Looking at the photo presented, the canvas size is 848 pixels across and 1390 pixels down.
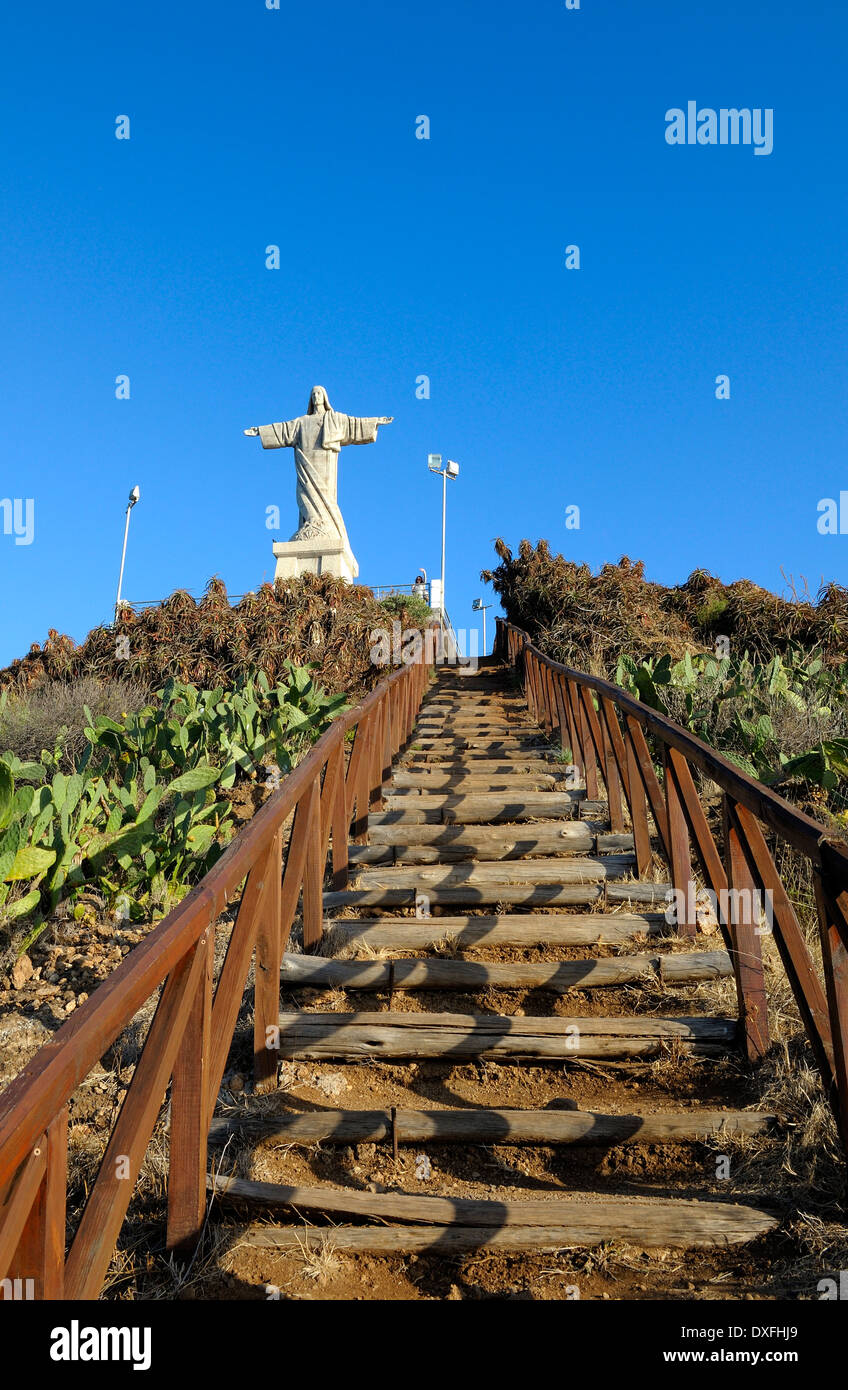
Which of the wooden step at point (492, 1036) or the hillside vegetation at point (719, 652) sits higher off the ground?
the hillside vegetation at point (719, 652)

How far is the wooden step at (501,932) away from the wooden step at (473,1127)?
130 centimetres

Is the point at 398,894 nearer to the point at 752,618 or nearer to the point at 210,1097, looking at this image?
the point at 210,1097

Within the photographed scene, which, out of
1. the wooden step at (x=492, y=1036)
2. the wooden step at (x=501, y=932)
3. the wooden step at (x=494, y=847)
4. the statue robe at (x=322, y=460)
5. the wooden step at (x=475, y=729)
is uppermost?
the statue robe at (x=322, y=460)

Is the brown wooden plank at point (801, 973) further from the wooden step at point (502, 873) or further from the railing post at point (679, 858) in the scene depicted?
the wooden step at point (502, 873)

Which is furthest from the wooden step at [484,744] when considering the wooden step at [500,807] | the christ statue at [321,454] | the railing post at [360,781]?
the christ statue at [321,454]

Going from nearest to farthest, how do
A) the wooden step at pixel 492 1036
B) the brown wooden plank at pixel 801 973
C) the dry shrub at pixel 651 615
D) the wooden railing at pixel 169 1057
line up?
1. the wooden railing at pixel 169 1057
2. the brown wooden plank at pixel 801 973
3. the wooden step at pixel 492 1036
4. the dry shrub at pixel 651 615

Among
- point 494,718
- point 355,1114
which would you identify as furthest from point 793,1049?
point 494,718

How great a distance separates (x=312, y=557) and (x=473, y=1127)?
49.6ft

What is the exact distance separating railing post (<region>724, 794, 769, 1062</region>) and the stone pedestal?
1434 centimetres

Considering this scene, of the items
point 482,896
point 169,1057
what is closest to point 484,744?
point 482,896

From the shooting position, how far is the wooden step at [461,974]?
13.5 ft

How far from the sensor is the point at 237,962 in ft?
9.72

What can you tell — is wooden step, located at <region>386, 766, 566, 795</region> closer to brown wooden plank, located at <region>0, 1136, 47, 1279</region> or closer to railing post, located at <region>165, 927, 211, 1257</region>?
railing post, located at <region>165, 927, 211, 1257</region>

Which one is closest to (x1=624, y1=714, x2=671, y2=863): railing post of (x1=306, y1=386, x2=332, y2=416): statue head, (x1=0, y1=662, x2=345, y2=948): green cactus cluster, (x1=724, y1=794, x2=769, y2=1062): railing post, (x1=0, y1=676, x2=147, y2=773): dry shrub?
(x1=724, y1=794, x2=769, y2=1062): railing post
